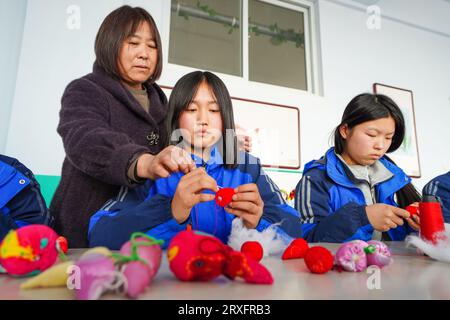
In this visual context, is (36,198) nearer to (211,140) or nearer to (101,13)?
(211,140)

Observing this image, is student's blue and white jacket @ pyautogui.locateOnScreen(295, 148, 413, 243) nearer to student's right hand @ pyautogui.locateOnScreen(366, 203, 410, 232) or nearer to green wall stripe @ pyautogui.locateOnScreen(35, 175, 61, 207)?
student's right hand @ pyautogui.locateOnScreen(366, 203, 410, 232)

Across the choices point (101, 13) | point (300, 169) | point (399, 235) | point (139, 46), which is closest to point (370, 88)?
point (300, 169)

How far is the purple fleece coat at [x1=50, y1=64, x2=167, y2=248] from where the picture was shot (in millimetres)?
595

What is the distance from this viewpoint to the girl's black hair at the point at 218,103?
0.80 metres

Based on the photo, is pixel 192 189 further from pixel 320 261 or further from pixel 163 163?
pixel 320 261

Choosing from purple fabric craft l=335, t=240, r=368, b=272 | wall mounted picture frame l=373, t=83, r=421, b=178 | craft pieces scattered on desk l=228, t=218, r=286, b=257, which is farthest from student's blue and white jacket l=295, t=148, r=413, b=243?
wall mounted picture frame l=373, t=83, r=421, b=178

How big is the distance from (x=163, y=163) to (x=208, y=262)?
9.8 inches

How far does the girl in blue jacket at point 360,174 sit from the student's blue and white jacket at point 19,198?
0.76 m

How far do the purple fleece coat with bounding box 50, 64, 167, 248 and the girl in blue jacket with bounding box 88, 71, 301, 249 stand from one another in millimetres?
68

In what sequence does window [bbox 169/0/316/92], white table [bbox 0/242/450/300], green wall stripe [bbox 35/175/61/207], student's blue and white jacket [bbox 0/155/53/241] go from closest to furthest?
white table [bbox 0/242/450/300] < student's blue and white jacket [bbox 0/155/53/241] < green wall stripe [bbox 35/175/61/207] < window [bbox 169/0/316/92]

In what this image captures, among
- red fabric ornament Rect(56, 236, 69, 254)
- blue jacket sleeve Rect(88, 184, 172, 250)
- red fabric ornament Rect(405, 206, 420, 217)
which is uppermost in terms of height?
red fabric ornament Rect(405, 206, 420, 217)

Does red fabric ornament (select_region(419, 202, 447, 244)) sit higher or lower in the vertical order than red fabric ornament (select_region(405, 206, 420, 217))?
lower

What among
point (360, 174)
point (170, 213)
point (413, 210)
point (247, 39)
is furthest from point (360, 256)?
point (247, 39)

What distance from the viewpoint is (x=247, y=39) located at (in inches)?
91.3
